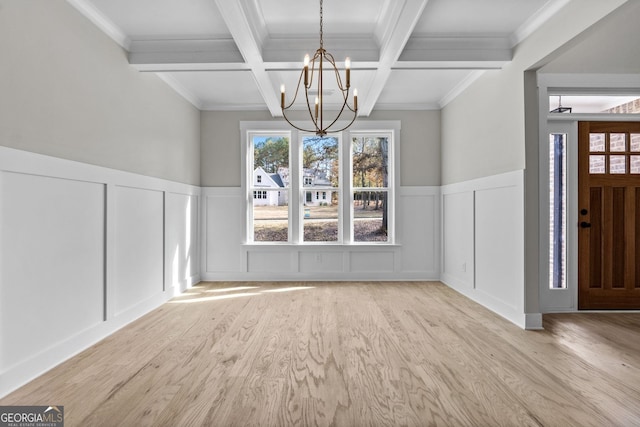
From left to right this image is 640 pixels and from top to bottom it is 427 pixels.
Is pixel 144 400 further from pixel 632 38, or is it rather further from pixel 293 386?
pixel 632 38

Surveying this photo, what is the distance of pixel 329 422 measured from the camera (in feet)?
5.75

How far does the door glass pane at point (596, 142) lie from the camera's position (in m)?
3.77

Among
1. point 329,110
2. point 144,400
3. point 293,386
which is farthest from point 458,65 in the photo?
point 144,400

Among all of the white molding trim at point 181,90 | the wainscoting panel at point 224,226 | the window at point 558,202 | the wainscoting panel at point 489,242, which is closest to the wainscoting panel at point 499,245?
the wainscoting panel at point 489,242

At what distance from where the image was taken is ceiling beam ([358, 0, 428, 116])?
2.58m

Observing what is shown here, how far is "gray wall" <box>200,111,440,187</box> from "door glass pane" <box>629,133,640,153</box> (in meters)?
2.21

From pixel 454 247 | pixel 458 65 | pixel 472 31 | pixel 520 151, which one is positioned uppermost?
pixel 472 31

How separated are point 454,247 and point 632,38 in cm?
277

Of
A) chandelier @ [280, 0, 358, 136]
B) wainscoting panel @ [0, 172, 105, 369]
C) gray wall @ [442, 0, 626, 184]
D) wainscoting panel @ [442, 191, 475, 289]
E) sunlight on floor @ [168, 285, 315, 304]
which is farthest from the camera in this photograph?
wainscoting panel @ [442, 191, 475, 289]

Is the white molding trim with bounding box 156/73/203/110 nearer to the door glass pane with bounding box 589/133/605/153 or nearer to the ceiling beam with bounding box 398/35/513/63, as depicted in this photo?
the ceiling beam with bounding box 398/35/513/63

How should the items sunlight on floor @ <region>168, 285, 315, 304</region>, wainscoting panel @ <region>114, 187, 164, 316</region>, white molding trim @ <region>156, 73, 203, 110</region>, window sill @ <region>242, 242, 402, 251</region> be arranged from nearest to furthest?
wainscoting panel @ <region>114, 187, 164, 316</region>, white molding trim @ <region>156, 73, 203, 110</region>, sunlight on floor @ <region>168, 285, 315, 304</region>, window sill @ <region>242, 242, 402, 251</region>

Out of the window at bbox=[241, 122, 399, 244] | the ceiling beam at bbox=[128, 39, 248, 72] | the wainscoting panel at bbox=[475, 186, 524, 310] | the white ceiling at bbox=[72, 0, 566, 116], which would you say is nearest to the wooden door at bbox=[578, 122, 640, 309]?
the wainscoting panel at bbox=[475, 186, 524, 310]

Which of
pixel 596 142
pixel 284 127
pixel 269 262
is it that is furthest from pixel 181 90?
pixel 596 142

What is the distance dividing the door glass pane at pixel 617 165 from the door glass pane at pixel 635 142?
151 millimetres
